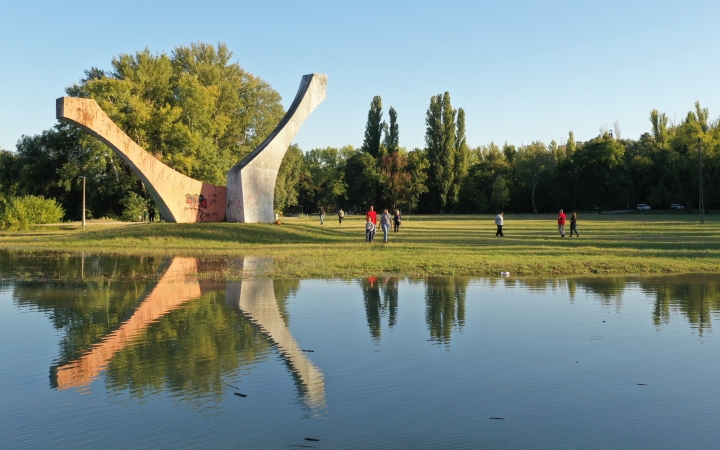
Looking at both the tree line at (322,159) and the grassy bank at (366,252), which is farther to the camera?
the tree line at (322,159)

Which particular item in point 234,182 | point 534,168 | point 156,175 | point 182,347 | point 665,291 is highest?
point 534,168

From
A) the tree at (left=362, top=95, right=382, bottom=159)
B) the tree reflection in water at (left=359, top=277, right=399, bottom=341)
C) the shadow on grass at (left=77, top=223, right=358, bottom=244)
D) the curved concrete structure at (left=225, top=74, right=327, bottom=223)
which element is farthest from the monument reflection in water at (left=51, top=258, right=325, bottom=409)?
the tree at (left=362, top=95, right=382, bottom=159)

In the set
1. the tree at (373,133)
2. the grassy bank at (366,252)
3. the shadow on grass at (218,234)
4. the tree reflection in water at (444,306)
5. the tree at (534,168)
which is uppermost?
the tree at (373,133)

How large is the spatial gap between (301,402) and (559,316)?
5.60 meters

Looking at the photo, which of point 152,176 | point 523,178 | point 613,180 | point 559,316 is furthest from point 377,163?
point 559,316

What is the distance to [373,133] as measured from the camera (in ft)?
319

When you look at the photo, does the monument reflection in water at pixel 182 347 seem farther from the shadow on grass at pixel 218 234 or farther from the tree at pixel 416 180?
the tree at pixel 416 180

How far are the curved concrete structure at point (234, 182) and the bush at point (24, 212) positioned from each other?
53.6ft

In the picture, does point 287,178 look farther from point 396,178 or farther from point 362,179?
point 396,178

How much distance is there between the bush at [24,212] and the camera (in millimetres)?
43938

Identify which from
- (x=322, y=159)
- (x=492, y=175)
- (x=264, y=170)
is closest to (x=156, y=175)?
(x=264, y=170)

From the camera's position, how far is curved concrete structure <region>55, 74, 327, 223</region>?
102 feet

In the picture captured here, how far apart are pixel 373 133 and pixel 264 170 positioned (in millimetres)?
65185

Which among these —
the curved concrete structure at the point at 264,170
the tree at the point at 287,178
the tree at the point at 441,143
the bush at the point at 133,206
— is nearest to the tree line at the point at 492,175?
the tree at the point at 441,143
